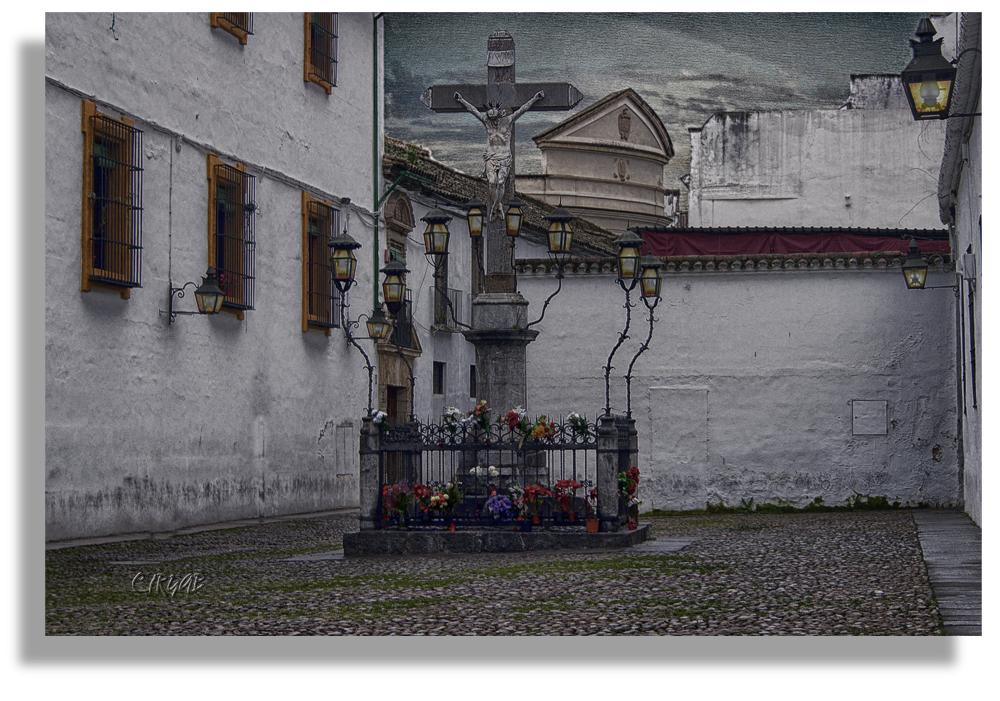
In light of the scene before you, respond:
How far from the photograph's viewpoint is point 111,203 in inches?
448

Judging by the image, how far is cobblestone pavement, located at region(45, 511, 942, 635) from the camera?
21.6 ft

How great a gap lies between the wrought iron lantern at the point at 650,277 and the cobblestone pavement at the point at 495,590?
3.09 meters

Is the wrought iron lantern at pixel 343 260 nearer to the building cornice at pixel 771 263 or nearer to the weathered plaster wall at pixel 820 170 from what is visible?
the building cornice at pixel 771 263

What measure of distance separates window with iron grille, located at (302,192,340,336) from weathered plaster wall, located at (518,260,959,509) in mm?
2812

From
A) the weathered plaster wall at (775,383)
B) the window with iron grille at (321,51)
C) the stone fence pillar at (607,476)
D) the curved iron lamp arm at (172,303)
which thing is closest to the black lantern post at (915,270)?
the weathered plaster wall at (775,383)

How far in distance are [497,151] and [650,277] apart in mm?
3010

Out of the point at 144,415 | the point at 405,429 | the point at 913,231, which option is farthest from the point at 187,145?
the point at 913,231

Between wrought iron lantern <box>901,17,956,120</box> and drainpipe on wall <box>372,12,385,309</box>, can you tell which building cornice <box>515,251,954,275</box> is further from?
wrought iron lantern <box>901,17,956,120</box>

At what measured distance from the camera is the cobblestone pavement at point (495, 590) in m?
6.57

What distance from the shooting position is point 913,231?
20578 mm

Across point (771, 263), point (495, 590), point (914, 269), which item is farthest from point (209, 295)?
point (914, 269)

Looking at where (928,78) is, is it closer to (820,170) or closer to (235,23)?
(235,23)

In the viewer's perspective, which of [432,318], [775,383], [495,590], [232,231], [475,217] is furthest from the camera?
[432,318]

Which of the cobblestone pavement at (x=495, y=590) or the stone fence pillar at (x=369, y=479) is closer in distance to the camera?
the cobblestone pavement at (x=495, y=590)
